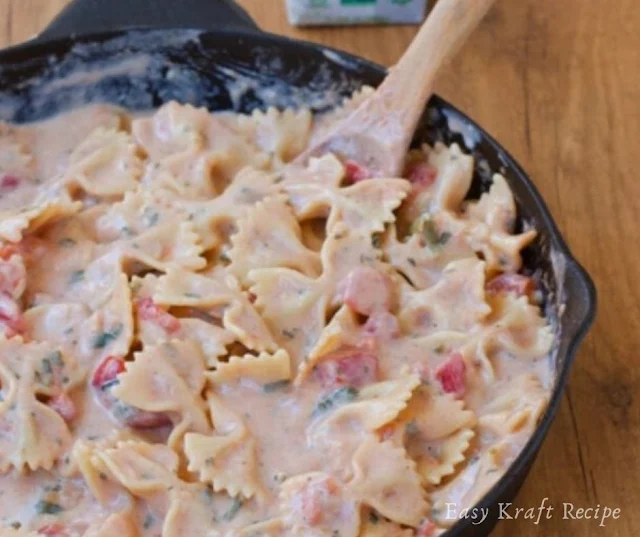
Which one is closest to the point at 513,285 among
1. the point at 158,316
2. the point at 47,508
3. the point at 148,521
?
the point at 158,316

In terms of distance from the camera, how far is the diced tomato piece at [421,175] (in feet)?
5.91

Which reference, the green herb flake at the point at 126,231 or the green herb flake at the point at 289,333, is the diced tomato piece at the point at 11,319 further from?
the green herb flake at the point at 289,333

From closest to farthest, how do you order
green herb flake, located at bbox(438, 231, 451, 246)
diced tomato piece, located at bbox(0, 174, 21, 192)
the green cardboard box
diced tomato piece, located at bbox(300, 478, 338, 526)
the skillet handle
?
diced tomato piece, located at bbox(300, 478, 338, 526) → green herb flake, located at bbox(438, 231, 451, 246) → diced tomato piece, located at bbox(0, 174, 21, 192) → the skillet handle → the green cardboard box

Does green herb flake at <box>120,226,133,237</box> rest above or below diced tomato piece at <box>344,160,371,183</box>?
below

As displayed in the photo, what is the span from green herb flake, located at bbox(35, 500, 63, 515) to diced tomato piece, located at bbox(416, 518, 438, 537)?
1.65 ft

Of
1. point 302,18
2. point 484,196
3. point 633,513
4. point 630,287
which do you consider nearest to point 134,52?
point 302,18

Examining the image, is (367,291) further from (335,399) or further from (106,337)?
(106,337)

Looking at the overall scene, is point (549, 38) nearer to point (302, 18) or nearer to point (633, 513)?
point (302, 18)

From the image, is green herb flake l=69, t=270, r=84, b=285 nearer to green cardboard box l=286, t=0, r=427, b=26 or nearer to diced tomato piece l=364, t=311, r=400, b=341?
diced tomato piece l=364, t=311, r=400, b=341

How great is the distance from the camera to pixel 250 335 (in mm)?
1564

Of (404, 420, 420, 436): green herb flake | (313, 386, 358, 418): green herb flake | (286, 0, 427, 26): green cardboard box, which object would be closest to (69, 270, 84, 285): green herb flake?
(313, 386, 358, 418): green herb flake

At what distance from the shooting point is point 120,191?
5.98 feet

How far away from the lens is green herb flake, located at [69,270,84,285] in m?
1.68

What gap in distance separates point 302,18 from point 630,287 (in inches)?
37.2
